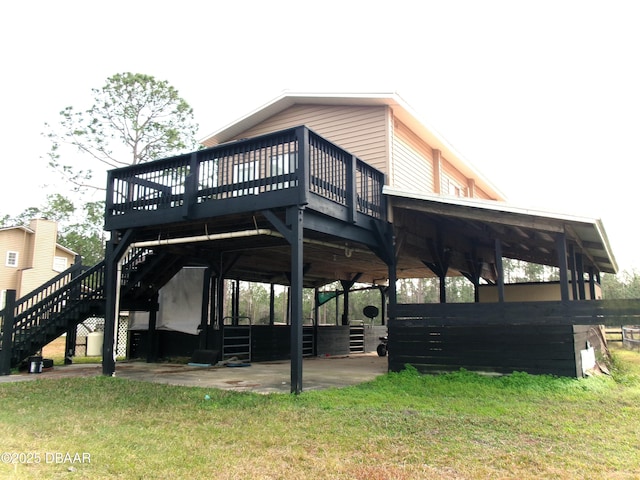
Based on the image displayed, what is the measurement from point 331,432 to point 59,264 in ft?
91.0

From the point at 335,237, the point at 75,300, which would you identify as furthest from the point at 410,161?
the point at 75,300

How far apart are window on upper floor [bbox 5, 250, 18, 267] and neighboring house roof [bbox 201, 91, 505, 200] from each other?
17.7m

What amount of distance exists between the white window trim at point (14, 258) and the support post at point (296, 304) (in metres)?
23.9

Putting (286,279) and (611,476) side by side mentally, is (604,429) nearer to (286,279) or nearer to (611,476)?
(611,476)

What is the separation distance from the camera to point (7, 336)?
30.3 feet

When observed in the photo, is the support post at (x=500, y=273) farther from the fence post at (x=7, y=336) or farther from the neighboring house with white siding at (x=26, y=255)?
the neighboring house with white siding at (x=26, y=255)

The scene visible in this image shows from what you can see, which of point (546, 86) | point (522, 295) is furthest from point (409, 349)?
point (546, 86)

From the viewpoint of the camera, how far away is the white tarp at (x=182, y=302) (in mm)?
12469

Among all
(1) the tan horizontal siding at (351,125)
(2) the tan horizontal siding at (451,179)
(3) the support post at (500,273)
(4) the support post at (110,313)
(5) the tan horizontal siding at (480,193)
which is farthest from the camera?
(5) the tan horizontal siding at (480,193)

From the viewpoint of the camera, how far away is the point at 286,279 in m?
15.0

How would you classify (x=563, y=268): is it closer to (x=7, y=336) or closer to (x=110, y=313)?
(x=110, y=313)

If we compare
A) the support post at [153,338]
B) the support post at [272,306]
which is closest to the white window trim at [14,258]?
the support post at [153,338]

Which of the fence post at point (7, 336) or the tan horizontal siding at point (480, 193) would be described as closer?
the fence post at point (7, 336)

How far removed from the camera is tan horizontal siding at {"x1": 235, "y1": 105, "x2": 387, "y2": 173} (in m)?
10.7
